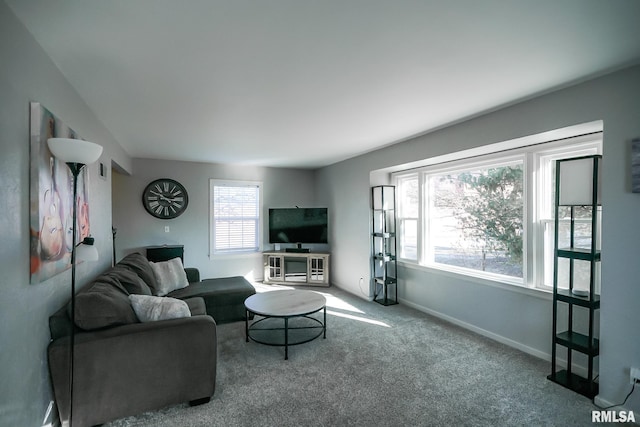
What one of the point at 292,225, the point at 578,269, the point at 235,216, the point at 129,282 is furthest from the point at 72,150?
the point at 292,225

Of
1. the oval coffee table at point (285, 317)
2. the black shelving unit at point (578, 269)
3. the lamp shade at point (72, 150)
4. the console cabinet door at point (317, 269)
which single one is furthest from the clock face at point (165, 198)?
the black shelving unit at point (578, 269)

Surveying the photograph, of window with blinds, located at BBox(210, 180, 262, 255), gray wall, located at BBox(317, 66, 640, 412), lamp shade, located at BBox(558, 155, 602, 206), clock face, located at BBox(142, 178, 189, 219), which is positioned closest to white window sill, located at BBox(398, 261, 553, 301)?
gray wall, located at BBox(317, 66, 640, 412)

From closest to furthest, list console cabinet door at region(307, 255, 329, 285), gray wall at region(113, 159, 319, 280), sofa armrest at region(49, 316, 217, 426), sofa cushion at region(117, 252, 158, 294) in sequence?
sofa armrest at region(49, 316, 217, 426)
sofa cushion at region(117, 252, 158, 294)
gray wall at region(113, 159, 319, 280)
console cabinet door at region(307, 255, 329, 285)

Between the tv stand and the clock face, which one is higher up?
the clock face

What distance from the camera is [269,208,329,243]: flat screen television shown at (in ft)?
19.7

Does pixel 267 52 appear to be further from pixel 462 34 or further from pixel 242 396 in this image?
pixel 242 396

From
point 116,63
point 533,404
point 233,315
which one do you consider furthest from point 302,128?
point 533,404

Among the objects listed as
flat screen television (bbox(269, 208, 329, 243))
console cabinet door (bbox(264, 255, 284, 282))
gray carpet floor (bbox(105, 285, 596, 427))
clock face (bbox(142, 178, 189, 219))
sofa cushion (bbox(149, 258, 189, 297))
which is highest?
clock face (bbox(142, 178, 189, 219))

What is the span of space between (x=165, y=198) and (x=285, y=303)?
3.30 m

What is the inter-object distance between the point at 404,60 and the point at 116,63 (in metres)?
1.86

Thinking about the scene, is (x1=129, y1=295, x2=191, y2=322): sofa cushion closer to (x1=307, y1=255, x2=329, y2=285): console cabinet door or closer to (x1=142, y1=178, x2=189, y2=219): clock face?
(x1=142, y1=178, x2=189, y2=219): clock face

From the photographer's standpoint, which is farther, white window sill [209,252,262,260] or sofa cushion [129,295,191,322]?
white window sill [209,252,262,260]

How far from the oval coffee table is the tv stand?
186 cm

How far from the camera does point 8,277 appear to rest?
141 cm
